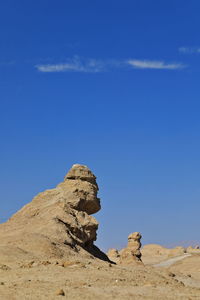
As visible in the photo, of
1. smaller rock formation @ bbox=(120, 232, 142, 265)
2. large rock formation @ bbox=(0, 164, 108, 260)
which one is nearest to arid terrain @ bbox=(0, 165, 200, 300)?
large rock formation @ bbox=(0, 164, 108, 260)

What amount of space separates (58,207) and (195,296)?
552 inches

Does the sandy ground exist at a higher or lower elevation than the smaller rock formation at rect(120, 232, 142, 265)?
lower

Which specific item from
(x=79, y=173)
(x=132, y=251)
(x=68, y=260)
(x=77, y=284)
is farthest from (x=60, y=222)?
(x=132, y=251)

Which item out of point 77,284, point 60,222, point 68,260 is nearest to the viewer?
point 77,284

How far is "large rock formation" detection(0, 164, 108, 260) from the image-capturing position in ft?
83.5

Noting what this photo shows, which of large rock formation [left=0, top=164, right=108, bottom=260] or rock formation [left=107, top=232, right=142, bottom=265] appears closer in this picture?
large rock formation [left=0, top=164, right=108, bottom=260]

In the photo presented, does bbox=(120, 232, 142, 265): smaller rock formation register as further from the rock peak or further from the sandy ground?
the sandy ground

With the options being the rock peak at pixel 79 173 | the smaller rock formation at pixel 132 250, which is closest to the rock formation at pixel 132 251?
the smaller rock formation at pixel 132 250

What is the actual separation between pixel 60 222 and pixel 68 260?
5485 millimetres

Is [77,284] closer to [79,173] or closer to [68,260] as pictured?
[68,260]

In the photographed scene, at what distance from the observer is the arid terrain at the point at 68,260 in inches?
698

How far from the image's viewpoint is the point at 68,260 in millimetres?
24250

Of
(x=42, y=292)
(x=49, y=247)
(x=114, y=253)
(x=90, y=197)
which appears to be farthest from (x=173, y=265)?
(x=42, y=292)

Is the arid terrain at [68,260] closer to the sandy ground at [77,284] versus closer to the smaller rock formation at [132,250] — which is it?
the sandy ground at [77,284]
